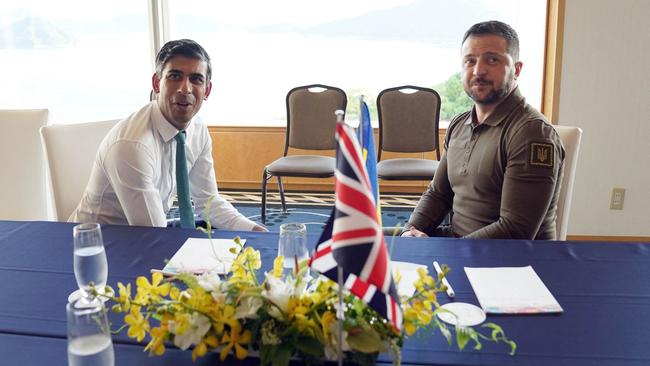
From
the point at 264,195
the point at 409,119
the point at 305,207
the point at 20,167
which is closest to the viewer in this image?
the point at 20,167

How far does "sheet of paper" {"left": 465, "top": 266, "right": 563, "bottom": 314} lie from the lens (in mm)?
1227

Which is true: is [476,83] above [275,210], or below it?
above

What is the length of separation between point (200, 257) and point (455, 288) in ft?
2.21

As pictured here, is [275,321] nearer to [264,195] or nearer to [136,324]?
[136,324]

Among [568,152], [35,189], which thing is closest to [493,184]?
[568,152]

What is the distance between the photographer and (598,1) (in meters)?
3.49

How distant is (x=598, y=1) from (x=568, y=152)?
188cm

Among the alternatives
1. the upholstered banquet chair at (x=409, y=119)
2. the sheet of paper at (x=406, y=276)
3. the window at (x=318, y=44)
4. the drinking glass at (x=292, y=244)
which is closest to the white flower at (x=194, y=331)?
the drinking glass at (x=292, y=244)

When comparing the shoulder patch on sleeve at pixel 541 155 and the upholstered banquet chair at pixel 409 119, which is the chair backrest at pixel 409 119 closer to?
the upholstered banquet chair at pixel 409 119

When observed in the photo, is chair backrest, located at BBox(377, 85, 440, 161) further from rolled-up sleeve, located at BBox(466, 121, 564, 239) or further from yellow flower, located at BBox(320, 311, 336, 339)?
yellow flower, located at BBox(320, 311, 336, 339)

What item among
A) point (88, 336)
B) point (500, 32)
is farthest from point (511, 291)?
point (500, 32)

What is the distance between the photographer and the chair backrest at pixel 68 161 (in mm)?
2148

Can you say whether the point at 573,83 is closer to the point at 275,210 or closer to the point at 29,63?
the point at 275,210

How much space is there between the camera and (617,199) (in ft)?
11.9
